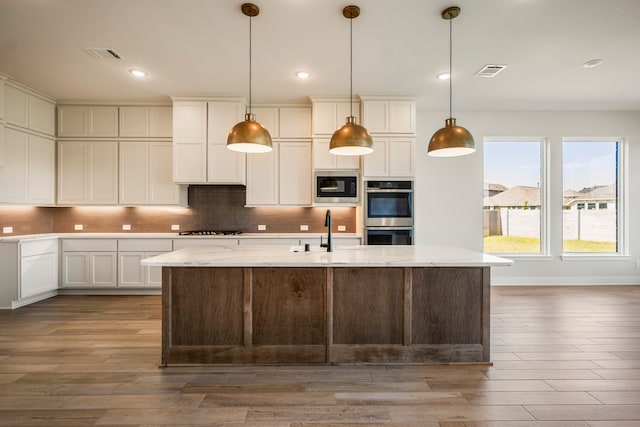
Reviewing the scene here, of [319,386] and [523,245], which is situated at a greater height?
[523,245]

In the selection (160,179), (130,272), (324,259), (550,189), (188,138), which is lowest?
(130,272)

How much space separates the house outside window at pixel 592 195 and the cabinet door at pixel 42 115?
26.5 ft

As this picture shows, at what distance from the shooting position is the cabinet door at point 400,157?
15.7 ft

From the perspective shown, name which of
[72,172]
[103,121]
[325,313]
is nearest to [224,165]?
[103,121]

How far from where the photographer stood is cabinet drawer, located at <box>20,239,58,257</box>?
4258mm

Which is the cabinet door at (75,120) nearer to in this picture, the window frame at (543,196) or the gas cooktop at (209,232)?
the gas cooktop at (209,232)

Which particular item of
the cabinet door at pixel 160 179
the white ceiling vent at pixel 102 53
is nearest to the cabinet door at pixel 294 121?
the cabinet door at pixel 160 179

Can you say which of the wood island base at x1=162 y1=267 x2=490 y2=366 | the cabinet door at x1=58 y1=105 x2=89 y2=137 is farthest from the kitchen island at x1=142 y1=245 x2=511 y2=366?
the cabinet door at x1=58 y1=105 x2=89 y2=137

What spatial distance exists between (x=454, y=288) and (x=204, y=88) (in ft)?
13.0

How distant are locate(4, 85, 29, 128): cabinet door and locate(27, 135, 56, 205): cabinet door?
251 millimetres

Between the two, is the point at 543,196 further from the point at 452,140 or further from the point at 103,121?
the point at 103,121

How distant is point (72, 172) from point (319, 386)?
4.98 m

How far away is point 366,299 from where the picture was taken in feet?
8.75

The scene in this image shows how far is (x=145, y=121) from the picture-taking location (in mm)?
5148
